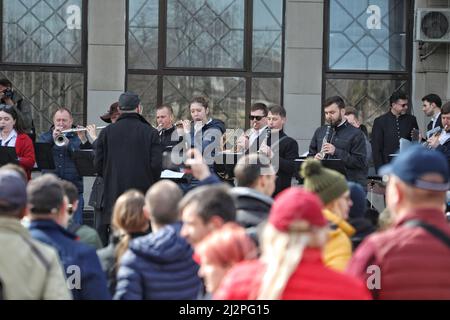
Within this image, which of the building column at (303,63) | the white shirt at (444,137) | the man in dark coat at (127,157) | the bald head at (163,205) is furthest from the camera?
the building column at (303,63)

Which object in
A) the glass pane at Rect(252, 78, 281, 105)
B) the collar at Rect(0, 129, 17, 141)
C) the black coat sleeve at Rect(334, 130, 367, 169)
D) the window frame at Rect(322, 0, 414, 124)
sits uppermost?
the window frame at Rect(322, 0, 414, 124)

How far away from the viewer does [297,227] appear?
4.58 m

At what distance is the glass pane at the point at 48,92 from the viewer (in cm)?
1519

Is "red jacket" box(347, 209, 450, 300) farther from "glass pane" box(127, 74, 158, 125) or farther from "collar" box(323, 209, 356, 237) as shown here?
"glass pane" box(127, 74, 158, 125)

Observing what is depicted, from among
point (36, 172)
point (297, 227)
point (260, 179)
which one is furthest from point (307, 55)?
point (297, 227)

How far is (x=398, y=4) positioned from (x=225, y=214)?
1083 centimetres

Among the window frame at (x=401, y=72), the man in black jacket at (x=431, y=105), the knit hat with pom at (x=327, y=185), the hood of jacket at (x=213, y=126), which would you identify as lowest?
the knit hat with pom at (x=327, y=185)

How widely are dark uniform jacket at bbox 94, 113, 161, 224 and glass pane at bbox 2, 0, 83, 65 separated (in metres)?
4.16

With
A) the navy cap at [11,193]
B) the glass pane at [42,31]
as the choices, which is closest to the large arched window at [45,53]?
the glass pane at [42,31]

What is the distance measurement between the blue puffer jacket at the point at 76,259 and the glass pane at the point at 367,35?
9.94 metres

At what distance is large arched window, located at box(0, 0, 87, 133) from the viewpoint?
49.6 feet

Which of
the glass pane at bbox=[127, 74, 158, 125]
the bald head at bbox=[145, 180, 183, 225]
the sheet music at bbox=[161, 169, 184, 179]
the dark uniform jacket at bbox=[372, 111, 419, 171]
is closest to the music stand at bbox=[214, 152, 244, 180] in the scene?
the sheet music at bbox=[161, 169, 184, 179]

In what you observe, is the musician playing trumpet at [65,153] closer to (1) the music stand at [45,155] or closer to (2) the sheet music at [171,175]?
Answer: (1) the music stand at [45,155]
